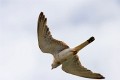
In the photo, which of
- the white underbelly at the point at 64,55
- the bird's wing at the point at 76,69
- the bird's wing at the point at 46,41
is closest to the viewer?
the bird's wing at the point at 46,41

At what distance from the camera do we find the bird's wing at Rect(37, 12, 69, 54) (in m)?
29.1

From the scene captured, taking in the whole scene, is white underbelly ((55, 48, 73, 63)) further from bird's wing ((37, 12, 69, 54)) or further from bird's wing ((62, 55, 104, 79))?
bird's wing ((62, 55, 104, 79))

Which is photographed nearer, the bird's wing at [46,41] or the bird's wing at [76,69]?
the bird's wing at [46,41]

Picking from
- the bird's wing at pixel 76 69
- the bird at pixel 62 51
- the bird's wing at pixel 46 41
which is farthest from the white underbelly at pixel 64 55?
the bird's wing at pixel 76 69

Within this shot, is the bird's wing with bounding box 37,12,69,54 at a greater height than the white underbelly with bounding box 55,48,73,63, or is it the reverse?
the bird's wing with bounding box 37,12,69,54

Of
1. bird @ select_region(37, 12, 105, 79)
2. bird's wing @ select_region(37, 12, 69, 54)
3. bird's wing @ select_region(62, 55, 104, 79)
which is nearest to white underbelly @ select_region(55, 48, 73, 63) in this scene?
bird @ select_region(37, 12, 105, 79)

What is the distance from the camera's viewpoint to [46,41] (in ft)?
99.9

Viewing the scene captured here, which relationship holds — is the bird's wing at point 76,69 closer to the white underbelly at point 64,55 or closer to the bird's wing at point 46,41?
the white underbelly at point 64,55

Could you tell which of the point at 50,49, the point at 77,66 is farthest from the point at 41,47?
the point at 77,66

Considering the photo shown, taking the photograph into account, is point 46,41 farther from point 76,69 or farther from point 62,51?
point 76,69

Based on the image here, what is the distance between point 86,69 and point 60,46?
248cm

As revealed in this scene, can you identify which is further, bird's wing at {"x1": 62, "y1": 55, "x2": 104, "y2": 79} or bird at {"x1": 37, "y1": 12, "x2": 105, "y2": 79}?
bird's wing at {"x1": 62, "y1": 55, "x2": 104, "y2": 79}

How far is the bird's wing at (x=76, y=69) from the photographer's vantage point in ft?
103

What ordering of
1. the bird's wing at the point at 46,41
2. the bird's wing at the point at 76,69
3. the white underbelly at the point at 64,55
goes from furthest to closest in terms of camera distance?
1. the bird's wing at the point at 76,69
2. the white underbelly at the point at 64,55
3. the bird's wing at the point at 46,41
